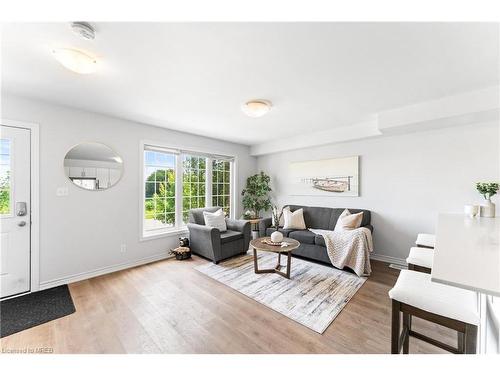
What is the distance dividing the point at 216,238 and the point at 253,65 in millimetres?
2487

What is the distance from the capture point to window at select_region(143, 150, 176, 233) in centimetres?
355

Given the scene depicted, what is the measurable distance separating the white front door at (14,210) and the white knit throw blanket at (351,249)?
393 centimetres

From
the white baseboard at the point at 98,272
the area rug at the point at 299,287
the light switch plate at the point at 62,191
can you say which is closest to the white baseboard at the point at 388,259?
the area rug at the point at 299,287

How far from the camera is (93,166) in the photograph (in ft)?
9.51

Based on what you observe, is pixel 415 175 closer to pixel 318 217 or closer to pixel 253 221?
pixel 318 217

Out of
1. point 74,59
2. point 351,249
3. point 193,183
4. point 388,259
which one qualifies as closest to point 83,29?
point 74,59

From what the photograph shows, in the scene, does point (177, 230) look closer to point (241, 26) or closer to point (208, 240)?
point (208, 240)

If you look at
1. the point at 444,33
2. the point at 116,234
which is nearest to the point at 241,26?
the point at 444,33

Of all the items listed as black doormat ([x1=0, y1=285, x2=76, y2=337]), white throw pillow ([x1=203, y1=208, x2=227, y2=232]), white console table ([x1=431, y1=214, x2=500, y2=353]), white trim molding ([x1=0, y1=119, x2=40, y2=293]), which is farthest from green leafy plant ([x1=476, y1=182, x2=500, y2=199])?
white trim molding ([x1=0, y1=119, x2=40, y2=293])

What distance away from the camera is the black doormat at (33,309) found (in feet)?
6.06

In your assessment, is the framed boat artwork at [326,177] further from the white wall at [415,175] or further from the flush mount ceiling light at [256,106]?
the flush mount ceiling light at [256,106]

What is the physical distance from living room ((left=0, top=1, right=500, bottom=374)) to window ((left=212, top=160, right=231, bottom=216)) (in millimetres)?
278

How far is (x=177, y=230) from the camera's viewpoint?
386 centimetres

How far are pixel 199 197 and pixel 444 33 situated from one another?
404cm
